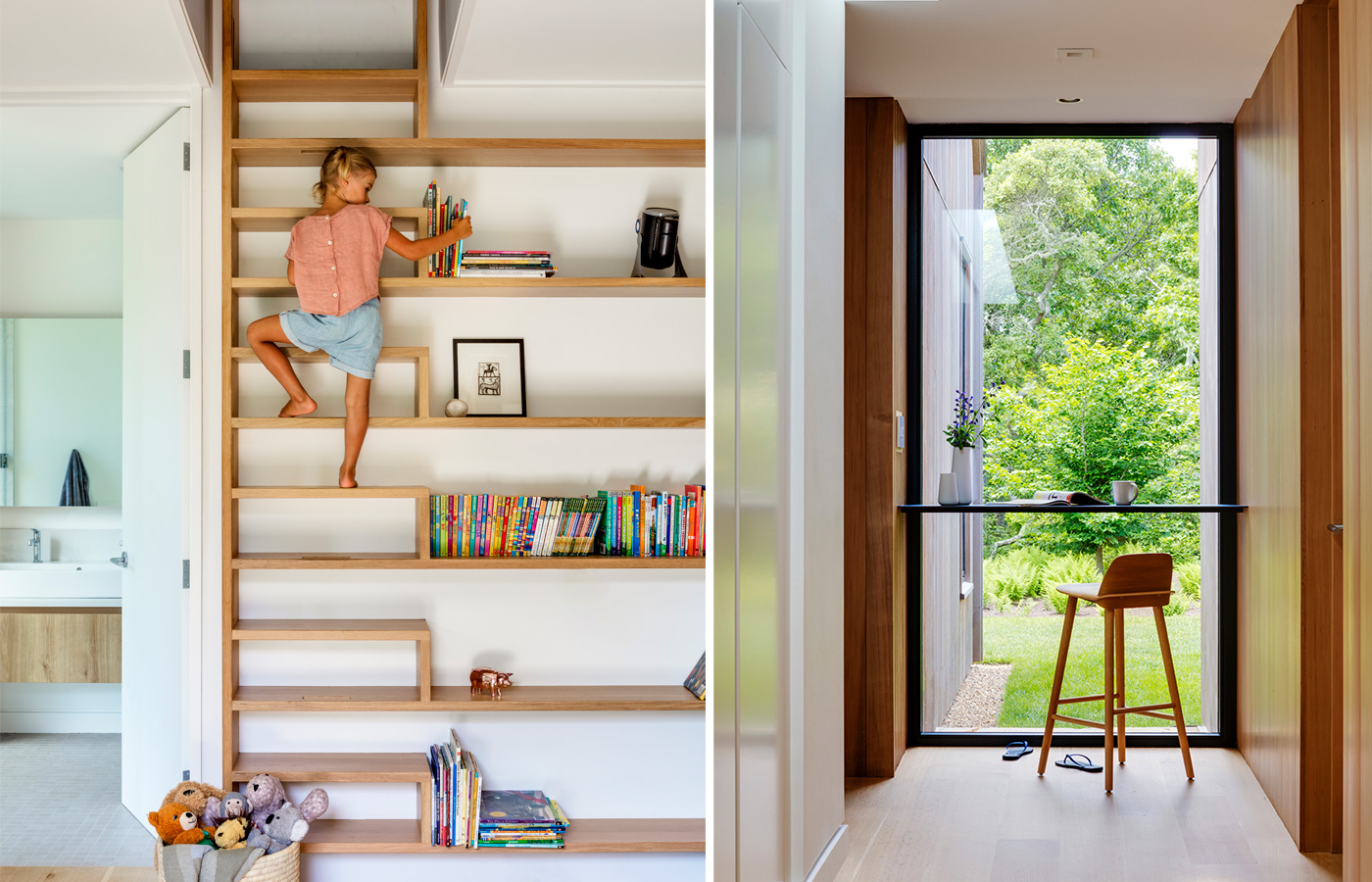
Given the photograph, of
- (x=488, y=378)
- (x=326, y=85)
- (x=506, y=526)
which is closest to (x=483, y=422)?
(x=488, y=378)

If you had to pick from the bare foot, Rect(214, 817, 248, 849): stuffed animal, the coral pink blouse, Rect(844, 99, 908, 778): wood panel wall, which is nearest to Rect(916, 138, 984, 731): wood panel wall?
Rect(844, 99, 908, 778): wood panel wall

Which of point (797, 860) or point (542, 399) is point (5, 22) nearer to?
point (542, 399)

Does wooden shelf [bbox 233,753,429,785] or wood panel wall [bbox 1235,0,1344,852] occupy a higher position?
wood panel wall [bbox 1235,0,1344,852]

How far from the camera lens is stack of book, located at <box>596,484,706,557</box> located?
3299mm

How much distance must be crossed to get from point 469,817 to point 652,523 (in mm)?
1019

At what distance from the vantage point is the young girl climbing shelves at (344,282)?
3.18 meters

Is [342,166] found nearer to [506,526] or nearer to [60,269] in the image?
[506,526]

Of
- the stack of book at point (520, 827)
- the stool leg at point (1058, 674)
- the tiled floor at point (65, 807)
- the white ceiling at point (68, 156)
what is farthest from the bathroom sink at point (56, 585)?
the stool leg at point (1058, 674)

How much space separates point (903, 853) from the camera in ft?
10.6

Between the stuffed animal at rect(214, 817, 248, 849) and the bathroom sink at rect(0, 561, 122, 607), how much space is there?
1812 millimetres

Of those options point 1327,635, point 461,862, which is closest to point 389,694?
point 461,862

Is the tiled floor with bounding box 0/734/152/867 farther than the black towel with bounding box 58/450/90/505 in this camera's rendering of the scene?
No

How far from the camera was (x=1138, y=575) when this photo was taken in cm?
Result: 385

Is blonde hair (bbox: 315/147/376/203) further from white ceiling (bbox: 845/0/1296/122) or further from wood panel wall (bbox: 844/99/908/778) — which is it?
wood panel wall (bbox: 844/99/908/778)
